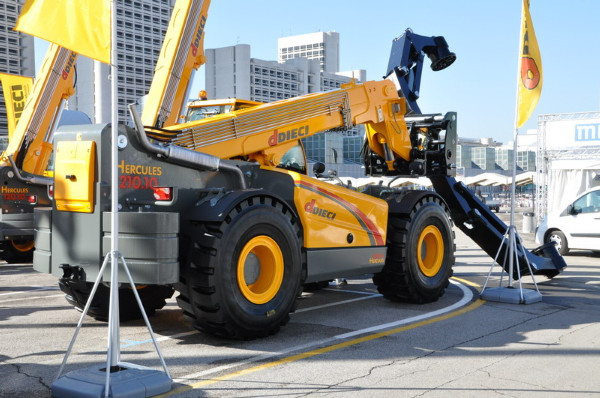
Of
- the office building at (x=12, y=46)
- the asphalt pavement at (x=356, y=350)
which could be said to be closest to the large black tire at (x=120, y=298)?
the asphalt pavement at (x=356, y=350)

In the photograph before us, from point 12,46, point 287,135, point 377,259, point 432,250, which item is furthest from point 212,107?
point 12,46

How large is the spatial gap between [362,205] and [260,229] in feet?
7.14

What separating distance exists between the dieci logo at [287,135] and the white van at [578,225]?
409 inches

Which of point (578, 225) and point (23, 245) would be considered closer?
point (23, 245)

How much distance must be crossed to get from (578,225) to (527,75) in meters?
7.75

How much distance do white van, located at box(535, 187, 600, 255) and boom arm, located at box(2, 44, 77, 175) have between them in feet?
40.5

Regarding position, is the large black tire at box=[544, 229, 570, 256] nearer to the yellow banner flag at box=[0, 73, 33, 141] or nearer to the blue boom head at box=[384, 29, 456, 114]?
the blue boom head at box=[384, 29, 456, 114]

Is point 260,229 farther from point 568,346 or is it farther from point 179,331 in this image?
point 568,346

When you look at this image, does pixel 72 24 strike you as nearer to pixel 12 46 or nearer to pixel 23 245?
pixel 23 245

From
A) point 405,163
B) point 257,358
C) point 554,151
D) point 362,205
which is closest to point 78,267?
point 257,358

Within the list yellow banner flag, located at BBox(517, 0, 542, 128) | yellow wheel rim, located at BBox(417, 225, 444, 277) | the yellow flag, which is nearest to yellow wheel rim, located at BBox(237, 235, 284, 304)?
the yellow flag

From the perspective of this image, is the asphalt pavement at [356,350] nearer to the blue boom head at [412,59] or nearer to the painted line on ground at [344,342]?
the painted line on ground at [344,342]

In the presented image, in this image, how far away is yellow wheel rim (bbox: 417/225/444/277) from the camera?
31.6 feet

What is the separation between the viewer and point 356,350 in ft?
21.4
